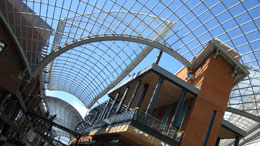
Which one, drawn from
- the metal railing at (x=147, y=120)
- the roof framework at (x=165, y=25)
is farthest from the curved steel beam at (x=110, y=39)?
the metal railing at (x=147, y=120)

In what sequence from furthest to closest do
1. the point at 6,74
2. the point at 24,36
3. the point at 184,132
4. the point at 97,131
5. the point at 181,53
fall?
the point at 181,53, the point at 24,36, the point at 6,74, the point at 97,131, the point at 184,132

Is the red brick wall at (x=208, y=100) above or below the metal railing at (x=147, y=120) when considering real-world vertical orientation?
above

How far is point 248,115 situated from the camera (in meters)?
40.0

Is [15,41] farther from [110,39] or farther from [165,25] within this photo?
[165,25]

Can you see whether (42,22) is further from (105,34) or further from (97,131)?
(97,131)

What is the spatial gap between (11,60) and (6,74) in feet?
6.94

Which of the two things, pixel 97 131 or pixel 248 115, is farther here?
pixel 248 115

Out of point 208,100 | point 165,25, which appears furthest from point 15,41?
point 208,100

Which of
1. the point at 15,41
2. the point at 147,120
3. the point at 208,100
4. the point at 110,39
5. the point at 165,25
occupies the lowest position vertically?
the point at 147,120

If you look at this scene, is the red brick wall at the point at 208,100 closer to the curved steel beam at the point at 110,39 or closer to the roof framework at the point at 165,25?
the roof framework at the point at 165,25

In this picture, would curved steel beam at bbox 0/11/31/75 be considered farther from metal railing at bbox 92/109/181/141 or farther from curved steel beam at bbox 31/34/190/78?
metal railing at bbox 92/109/181/141

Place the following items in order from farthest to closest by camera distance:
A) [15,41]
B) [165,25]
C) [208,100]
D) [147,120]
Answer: [165,25] < [15,41] < [208,100] < [147,120]

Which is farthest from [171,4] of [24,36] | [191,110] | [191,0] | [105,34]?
[24,36]

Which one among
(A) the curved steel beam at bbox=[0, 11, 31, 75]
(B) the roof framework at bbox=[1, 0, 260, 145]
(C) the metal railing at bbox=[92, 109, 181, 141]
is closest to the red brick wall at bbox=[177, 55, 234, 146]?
(C) the metal railing at bbox=[92, 109, 181, 141]
